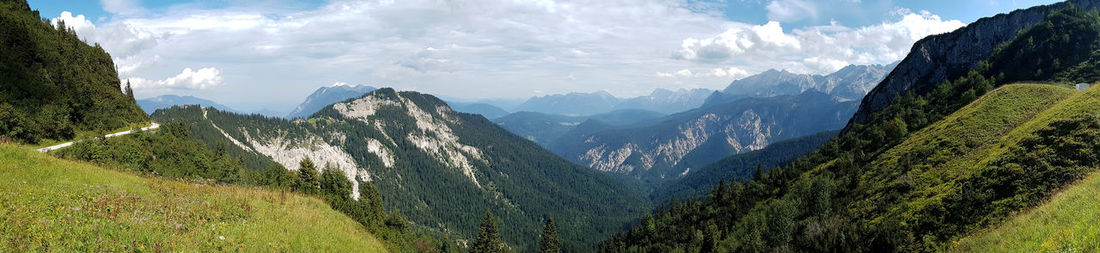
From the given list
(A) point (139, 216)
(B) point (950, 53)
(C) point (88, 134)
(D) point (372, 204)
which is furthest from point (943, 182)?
(B) point (950, 53)

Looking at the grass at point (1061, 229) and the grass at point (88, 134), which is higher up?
the grass at point (88, 134)

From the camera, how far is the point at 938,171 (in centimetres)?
5031

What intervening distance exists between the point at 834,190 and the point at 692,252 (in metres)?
31.0

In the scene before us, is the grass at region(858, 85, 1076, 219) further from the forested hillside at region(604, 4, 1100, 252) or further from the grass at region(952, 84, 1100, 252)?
the grass at region(952, 84, 1100, 252)

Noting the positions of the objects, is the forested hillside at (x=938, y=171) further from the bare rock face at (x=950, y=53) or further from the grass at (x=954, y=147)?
the bare rock face at (x=950, y=53)

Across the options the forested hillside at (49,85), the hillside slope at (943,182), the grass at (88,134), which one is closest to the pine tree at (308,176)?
the grass at (88,134)

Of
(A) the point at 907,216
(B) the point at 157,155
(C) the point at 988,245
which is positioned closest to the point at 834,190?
(A) the point at 907,216

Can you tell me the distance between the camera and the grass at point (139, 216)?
12109 mm

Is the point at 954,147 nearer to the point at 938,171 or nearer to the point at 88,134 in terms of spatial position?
the point at 938,171

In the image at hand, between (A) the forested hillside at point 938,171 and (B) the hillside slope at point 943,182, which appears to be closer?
(B) the hillside slope at point 943,182

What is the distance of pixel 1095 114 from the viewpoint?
3647cm

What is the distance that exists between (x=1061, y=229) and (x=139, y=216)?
112 feet

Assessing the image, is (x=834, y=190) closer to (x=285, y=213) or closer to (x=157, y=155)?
(x=285, y=213)

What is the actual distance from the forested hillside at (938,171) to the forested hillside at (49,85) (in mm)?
87311
